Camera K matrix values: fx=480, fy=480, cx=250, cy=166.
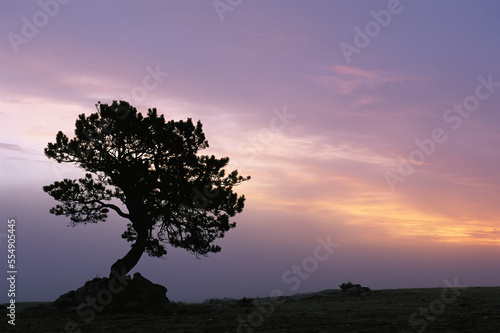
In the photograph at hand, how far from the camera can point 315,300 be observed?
31.7 m

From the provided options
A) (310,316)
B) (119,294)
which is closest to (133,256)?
(119,294)

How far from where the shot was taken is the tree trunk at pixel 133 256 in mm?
30444

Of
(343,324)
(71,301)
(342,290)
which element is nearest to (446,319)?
(343,324)

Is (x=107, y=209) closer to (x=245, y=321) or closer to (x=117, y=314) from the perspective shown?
(x=117, y=314)

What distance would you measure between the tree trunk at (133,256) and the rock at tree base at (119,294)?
0.91 meters

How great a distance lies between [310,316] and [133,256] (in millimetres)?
12985

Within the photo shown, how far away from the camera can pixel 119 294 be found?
28.6 metres

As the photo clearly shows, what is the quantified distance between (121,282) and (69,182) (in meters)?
7.20
